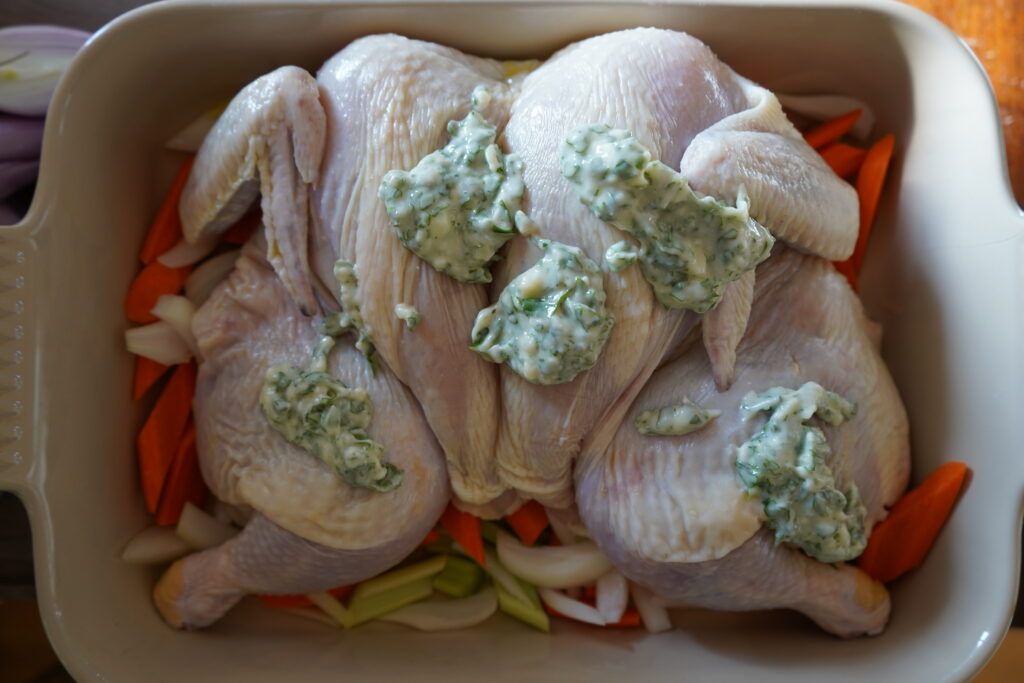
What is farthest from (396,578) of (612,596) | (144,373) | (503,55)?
(503,55)

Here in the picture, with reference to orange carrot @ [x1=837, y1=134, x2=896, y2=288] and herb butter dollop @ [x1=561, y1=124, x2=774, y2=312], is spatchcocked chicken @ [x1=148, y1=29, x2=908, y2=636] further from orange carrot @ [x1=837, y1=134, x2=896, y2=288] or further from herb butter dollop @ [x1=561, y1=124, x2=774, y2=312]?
orange carrot @ [x1=837, y1=134, x2=896, y2=288]

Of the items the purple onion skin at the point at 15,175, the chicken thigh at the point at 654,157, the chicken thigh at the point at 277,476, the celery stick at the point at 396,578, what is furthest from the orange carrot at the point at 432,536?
the purple onion skin at the point at 15,175

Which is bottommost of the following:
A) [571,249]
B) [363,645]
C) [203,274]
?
[363,645]

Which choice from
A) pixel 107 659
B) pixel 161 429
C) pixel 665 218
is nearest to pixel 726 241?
pixel 665 218

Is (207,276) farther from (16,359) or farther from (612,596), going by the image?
(612,596)

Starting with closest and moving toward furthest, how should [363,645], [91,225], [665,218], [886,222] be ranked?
1. [665,218]
2. [91,225]
3. [363,645]
4. [886,222]

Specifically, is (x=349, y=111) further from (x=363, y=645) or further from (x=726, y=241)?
(x=363, y=645)

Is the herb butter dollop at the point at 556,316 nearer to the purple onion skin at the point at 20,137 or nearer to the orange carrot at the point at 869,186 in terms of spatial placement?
the orange carrot at the point at 869,186
